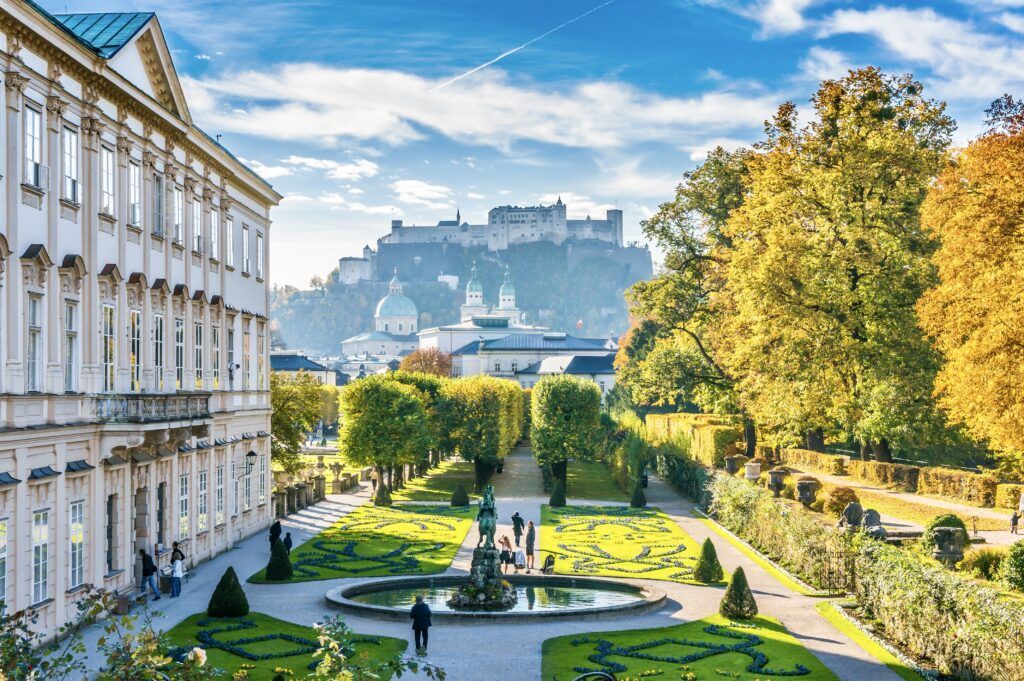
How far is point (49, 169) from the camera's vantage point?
2572 centimetres

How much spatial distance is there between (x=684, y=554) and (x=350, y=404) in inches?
1031

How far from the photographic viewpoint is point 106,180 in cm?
2975

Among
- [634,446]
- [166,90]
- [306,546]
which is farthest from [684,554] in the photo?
[634,446]

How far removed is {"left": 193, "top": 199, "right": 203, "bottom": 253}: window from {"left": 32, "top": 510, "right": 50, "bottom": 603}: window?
1475 cm

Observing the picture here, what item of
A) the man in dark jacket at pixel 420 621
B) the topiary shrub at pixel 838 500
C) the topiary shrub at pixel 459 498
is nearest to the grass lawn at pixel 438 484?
the topiary shrub at pixel 459 498

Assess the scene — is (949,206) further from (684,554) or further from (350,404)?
(350,404)

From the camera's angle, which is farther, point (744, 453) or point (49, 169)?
point (744, 453)

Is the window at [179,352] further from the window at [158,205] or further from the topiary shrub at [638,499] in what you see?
the topiary shrub at [638,499]

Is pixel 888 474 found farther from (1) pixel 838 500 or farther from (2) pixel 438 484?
(2) pixel 438 484

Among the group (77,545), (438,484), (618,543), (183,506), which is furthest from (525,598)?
(438,484)

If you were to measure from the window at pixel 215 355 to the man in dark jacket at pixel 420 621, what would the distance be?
17.7 meters

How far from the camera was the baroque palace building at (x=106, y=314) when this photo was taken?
2412 centimetres

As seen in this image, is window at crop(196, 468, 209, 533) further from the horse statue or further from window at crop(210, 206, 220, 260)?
the horse statue

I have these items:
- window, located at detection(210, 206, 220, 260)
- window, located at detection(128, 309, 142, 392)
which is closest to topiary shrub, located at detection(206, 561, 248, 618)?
window, located at detection(128, 309, 142, 392)
